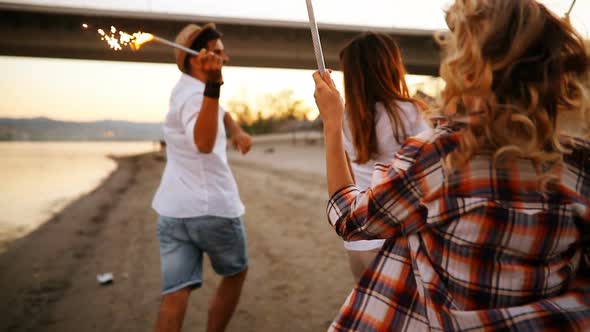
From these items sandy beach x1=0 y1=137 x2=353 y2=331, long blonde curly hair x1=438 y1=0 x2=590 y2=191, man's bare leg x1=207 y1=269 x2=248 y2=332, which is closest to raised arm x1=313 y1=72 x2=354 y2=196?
long blonde curly hair x1=438 y1=0 x2=590 y2=191

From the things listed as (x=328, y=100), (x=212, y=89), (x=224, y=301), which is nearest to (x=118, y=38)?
(x=212, y=89)

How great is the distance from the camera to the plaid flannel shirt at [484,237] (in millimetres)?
958

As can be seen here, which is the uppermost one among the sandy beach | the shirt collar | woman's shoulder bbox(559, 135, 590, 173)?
woman's shoulder bbox(559, 135, 590, 173)

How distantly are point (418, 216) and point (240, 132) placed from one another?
185 cm

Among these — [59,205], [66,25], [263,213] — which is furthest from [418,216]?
[66,25]

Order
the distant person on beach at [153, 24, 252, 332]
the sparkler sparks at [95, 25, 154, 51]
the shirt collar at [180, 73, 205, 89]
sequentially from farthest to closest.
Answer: the shirt collar at [180, 73, 205, 89] → the distant person on beach at [153, 24, 252, 332] → the sparkler sparks at [95, 25, 154, 51]

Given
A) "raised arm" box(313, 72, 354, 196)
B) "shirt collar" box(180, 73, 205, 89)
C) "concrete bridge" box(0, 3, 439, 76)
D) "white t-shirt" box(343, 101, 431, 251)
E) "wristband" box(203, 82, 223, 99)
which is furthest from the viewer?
"concrete bridge" box(0, 3, 439, 76)

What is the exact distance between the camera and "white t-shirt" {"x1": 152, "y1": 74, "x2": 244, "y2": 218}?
236cm

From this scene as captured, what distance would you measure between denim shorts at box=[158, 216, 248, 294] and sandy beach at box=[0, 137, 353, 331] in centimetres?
131

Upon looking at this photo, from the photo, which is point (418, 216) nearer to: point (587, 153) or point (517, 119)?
point (517, 119)

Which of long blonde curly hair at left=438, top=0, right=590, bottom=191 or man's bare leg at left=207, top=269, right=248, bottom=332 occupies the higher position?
long blonde curly hair at left=438, top=0, right=590, bottom=191

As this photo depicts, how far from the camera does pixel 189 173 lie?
2391 mm

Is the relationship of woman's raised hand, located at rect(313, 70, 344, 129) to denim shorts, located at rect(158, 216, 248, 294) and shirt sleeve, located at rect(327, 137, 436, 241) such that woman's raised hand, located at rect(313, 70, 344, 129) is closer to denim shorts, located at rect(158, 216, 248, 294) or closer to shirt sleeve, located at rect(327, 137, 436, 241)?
shirt sleeve, located at rect(327, 137, 436, 241)

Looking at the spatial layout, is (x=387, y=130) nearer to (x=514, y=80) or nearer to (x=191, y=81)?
(x=514, y=80)
